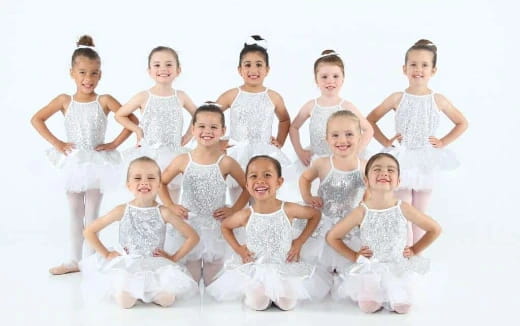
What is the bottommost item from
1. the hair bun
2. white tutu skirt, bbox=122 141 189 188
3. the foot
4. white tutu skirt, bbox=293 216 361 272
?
the foot

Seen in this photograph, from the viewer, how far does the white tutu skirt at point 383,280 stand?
484 cm

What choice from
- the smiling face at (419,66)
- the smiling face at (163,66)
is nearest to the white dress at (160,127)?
the smiling face at (163,66)

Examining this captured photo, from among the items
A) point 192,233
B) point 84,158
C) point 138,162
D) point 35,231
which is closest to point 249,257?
point 192,233

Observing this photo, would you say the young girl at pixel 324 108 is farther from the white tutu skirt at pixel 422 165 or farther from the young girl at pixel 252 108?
the white tutu skirt at pixel 422 165

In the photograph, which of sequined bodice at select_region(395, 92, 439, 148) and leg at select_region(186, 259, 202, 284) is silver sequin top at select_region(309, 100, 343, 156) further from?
leg at select_region(186, 259, 202, 284)

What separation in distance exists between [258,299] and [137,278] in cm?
68

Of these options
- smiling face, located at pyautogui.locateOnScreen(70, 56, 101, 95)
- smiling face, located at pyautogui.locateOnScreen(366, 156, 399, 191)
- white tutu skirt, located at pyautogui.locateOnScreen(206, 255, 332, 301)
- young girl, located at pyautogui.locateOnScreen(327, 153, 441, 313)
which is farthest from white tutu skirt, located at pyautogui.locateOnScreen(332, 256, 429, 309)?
smiling face, located at pyautogui.locateOnScreen(70, 56, 101, 95)

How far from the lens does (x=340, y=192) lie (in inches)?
209

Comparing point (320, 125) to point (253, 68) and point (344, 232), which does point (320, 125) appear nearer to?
point (253, 68)

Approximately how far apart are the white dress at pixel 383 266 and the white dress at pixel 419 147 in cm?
70

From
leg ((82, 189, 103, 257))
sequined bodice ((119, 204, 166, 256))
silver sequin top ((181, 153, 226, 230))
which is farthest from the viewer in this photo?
leg ((82, 189, 103, 257))

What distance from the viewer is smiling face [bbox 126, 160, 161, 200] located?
5051 millimetres

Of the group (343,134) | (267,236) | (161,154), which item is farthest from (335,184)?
(161,154)

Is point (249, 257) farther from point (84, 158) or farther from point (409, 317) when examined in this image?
point (84, 158)
